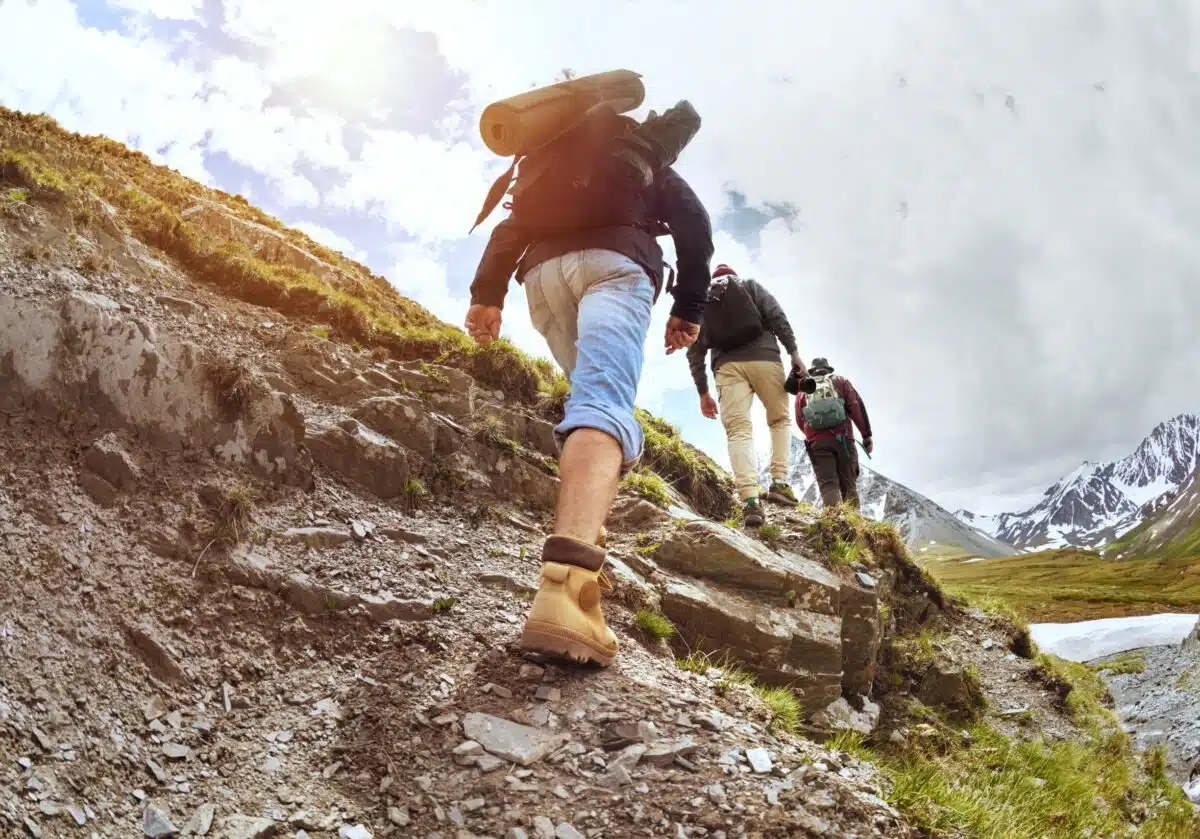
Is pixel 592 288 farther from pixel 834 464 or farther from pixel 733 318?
pixel 834 464

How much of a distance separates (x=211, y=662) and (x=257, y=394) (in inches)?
99.3

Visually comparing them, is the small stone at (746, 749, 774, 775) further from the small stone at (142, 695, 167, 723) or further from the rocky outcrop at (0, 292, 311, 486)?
the rocky outcrop at (0, 292, 311, 486)

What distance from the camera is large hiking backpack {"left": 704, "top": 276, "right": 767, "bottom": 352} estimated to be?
9.51 m

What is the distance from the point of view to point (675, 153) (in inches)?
157

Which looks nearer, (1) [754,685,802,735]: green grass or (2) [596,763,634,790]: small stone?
(2) [596,763,634,790]: small stone

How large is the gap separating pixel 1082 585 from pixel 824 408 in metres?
126

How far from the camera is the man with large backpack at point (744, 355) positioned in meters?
9.48

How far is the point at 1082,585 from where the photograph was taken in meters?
109

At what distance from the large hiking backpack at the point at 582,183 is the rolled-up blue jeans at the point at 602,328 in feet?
0.71

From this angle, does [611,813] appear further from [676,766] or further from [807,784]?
[807,784]

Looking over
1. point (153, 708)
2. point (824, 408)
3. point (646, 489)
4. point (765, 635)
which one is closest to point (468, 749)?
point (153, 708)

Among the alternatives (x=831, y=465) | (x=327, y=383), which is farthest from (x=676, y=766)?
(x=831, y=465)

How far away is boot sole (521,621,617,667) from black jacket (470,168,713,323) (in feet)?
6.61

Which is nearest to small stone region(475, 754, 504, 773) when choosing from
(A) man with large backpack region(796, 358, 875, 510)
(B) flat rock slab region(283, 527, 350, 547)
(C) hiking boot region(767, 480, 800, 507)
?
(B) flat rock slab region(283, 527, 350, 547)
